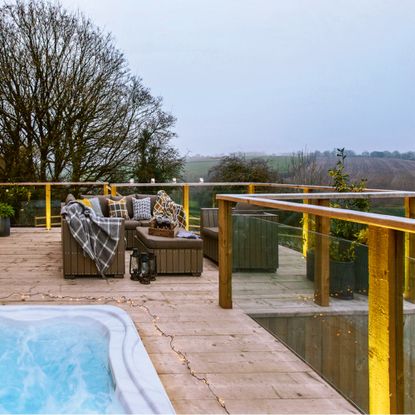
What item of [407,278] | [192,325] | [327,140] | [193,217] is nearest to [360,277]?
[407,278]

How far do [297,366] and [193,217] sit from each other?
16.8ft

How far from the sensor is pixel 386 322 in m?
1.79

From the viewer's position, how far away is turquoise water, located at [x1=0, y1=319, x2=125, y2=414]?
→ 2756 mm

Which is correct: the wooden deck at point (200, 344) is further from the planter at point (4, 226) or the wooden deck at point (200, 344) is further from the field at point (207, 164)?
the field at point (207, 164)

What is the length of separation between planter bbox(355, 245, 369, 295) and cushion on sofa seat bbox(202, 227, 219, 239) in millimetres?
3305

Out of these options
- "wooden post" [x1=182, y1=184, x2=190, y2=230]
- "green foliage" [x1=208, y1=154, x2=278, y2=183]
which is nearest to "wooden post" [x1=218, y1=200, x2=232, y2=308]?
"wooden post" [x1=182, y1=184, x2=190, y2=230]

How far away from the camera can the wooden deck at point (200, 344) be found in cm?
218

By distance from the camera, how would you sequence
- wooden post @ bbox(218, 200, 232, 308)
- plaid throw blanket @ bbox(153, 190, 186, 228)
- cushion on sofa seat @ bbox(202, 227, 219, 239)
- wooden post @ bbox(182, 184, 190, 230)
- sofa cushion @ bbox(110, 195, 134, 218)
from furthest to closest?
wooden post @ bbox(182, 184, 190, 230) → sofa cushion @ bbox(110, 195, 134, 218) → plaid throw blanket @ bbox(153, 190, 186, 228) → cushion on sofa seat @ bbox(202, 227, 219, 239) → wooden post @ bbox(218, 200, 232, 308)

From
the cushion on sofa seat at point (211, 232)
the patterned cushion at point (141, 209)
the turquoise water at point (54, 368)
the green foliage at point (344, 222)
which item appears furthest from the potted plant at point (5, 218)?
the green foliage at point (344, 222)

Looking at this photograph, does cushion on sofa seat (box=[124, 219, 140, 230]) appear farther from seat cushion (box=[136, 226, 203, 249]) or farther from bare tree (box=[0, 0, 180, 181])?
bare tree (box=[0, 0, 180, 181])

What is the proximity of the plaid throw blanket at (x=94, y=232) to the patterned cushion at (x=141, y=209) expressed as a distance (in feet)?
6.93

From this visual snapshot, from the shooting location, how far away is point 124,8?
1262cm

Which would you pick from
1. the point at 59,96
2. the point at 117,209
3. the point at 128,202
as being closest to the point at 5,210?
the point at 128,202

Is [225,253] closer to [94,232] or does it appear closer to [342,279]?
[342,279]
